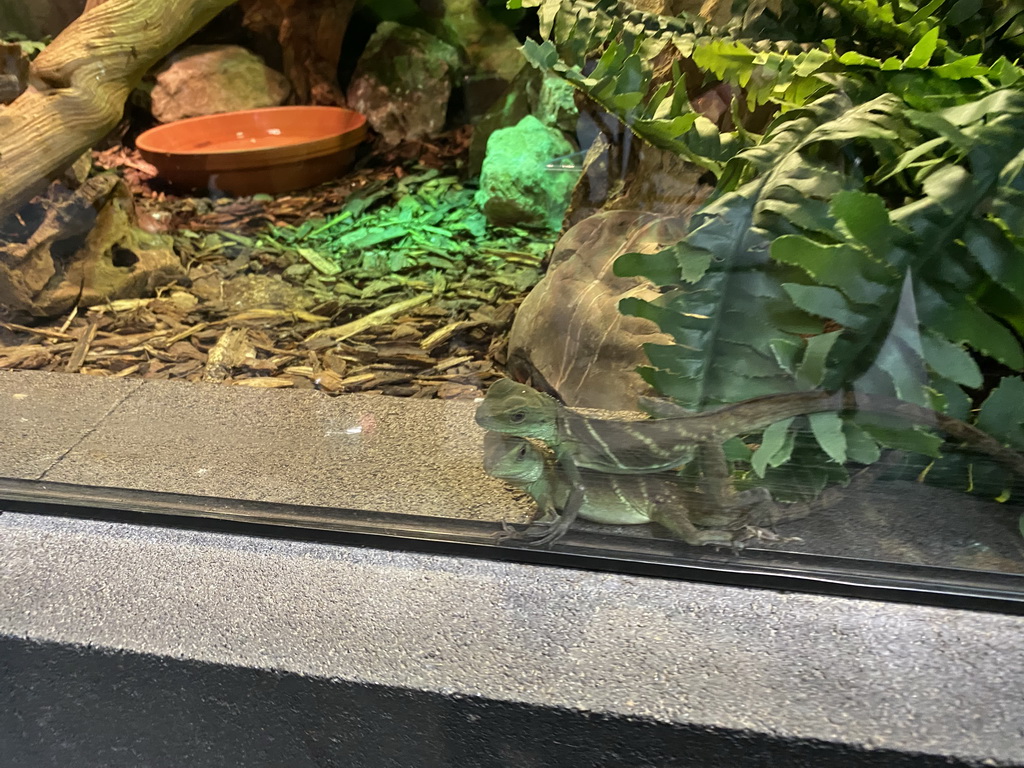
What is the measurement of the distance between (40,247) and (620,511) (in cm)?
255

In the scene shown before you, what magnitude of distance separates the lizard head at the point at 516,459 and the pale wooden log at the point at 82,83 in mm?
1779

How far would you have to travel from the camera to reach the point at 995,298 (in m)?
1.26

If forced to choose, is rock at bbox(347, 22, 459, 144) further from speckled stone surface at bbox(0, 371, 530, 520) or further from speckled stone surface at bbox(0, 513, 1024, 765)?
speckled stone surface at bbox(0, 513, 1024, 765)

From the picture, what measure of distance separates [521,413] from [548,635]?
0.42 meters

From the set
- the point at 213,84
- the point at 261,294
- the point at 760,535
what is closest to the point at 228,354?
the point at 261,294

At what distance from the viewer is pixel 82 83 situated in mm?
2494

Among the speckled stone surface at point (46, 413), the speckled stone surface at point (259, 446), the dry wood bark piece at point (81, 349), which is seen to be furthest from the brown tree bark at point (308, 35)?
the dry wood bark piece at point (81, 349)

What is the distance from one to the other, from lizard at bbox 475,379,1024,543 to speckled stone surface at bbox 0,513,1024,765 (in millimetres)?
213

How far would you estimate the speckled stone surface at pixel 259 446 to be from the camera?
1.65 meters

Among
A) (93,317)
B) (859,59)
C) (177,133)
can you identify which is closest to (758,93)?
(859,59)

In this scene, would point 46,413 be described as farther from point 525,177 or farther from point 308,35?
point 525,177

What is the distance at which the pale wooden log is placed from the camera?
2330mm

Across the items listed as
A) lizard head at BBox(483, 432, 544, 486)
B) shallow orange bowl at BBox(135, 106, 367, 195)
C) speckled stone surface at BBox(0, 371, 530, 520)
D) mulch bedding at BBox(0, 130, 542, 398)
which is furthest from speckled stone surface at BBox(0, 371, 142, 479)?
lizard head at BBox(483, 432, 544, 486)

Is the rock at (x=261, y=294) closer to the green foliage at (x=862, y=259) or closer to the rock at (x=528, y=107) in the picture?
the rock at (x=528, y=107)
